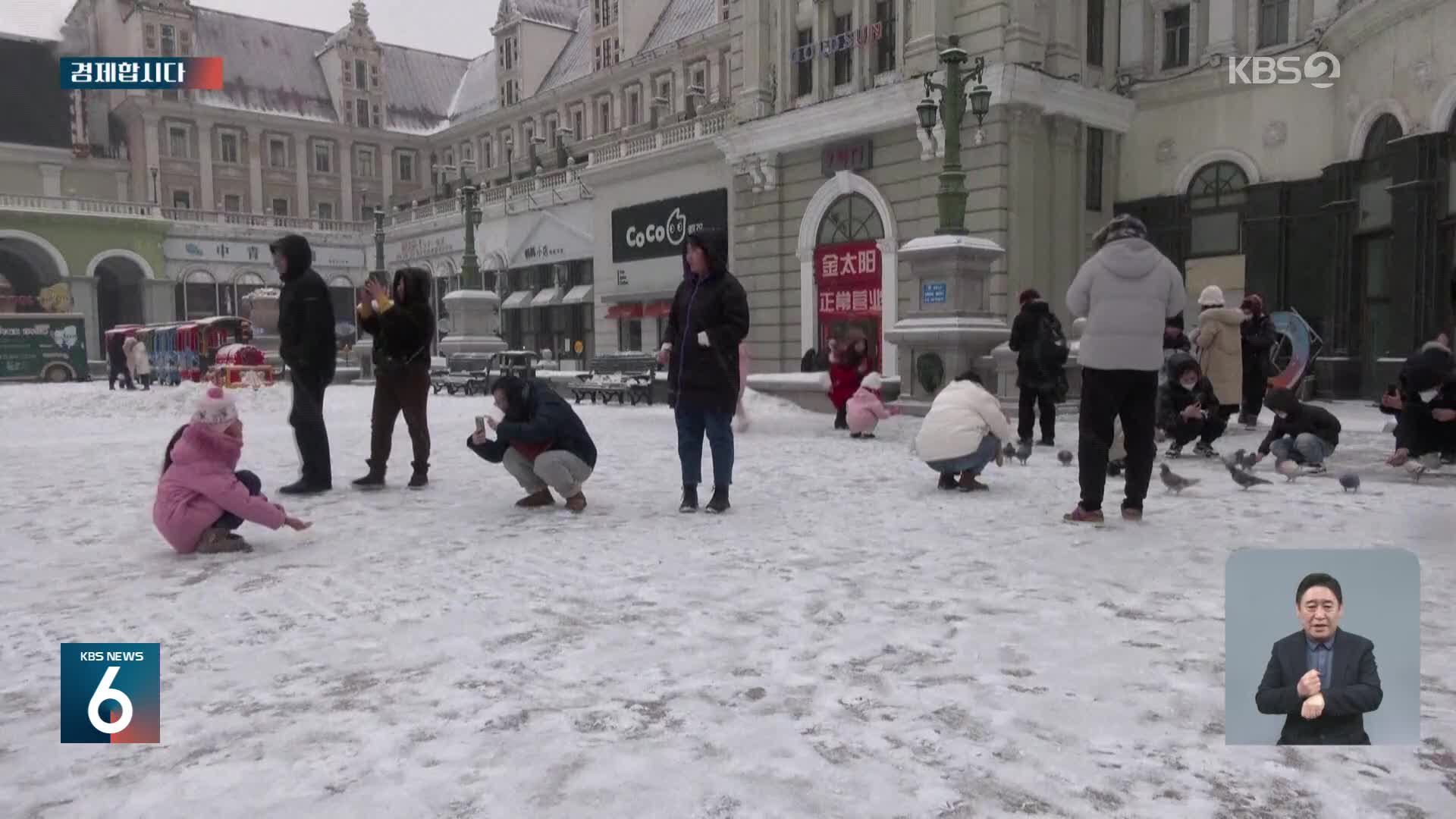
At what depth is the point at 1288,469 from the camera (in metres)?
6.99

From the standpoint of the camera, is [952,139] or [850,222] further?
[850,222]

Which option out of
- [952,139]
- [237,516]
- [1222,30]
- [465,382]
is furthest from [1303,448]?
[465,382]

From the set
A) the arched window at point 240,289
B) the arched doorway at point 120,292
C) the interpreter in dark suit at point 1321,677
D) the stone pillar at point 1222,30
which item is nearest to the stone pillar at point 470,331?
the stone pillar at point 1222,30

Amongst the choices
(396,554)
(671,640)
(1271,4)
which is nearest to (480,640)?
(671,640)

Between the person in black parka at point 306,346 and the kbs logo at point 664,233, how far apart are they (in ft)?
60.1

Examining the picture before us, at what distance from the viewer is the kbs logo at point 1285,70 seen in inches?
670

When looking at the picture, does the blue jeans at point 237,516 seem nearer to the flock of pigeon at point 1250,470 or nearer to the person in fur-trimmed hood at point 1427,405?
the flock of pigeon at point 1250,470

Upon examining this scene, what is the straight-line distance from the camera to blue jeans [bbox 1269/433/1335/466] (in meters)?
7.37

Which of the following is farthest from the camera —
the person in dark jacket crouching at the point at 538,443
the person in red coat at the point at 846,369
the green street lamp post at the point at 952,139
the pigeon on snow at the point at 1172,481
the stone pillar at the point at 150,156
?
the stone pillar at the point at 150,156

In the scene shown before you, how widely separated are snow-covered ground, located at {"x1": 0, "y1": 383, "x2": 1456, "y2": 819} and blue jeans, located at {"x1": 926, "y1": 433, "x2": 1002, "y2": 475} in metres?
0.26

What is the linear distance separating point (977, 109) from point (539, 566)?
10.8m

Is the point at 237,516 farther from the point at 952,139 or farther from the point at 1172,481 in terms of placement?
the point at 952,139

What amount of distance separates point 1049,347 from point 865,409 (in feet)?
7.67

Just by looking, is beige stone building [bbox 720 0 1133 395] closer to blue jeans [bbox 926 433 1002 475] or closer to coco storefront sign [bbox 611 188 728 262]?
coco storefront sign [bbox 611 188 728 262]
